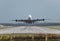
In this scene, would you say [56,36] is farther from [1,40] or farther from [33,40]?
[1,40]

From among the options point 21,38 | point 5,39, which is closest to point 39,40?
point 21,38

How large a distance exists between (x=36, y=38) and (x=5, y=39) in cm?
332

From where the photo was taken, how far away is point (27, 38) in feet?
60.5

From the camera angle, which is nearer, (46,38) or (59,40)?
(46,38)

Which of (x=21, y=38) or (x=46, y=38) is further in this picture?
(x=21, y=38)

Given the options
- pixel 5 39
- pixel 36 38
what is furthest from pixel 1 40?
pixel 36 38

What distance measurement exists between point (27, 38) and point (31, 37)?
0.62m

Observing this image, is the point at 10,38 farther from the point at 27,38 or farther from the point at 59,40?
the point at 59,40

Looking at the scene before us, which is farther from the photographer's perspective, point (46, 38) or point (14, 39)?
point (14, 39)

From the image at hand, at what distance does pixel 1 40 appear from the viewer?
17.6 meters

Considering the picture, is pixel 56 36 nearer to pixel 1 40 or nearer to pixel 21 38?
pixel 21 38

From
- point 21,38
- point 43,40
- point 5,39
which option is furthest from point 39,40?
point 5,39

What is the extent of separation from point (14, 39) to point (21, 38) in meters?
0.78

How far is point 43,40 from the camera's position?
59.4 feet
